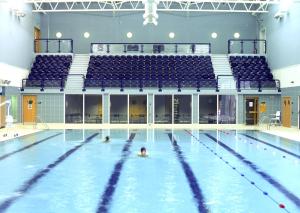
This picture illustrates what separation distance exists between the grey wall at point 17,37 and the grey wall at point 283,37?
50.8 feet

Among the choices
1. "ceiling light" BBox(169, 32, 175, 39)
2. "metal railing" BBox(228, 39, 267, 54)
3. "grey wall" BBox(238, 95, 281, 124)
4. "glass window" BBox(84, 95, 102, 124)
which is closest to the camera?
"grey wall" BBox(238, 95, 281, 124)

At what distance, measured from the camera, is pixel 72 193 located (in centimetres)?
732

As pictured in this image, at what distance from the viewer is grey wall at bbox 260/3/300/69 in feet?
79.9

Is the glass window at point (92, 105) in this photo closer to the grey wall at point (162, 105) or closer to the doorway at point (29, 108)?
the doorway at point (29, 108)

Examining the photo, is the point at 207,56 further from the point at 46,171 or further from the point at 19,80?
the point at 46,171

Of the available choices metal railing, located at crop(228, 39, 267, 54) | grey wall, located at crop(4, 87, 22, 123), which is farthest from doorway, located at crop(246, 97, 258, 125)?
grey wall, located at crop(4, 87, 22, 123)

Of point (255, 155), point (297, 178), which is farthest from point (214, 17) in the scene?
point (297, 178)

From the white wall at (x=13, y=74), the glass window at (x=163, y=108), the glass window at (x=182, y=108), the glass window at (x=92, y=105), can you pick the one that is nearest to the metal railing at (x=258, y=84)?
the glass window at (x=182, y=108)

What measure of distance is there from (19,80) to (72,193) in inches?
823

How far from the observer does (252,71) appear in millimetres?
29484

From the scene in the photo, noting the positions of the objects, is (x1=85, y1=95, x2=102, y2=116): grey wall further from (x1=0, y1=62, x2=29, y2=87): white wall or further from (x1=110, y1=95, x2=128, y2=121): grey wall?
(x1=0, y1=62, x2=29, y2=87): white wall

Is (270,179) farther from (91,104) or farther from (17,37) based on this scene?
(91,104)

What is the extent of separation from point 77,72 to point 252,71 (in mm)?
11391

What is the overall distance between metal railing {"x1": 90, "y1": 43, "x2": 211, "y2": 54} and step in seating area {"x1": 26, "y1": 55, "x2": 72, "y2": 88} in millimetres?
2277
